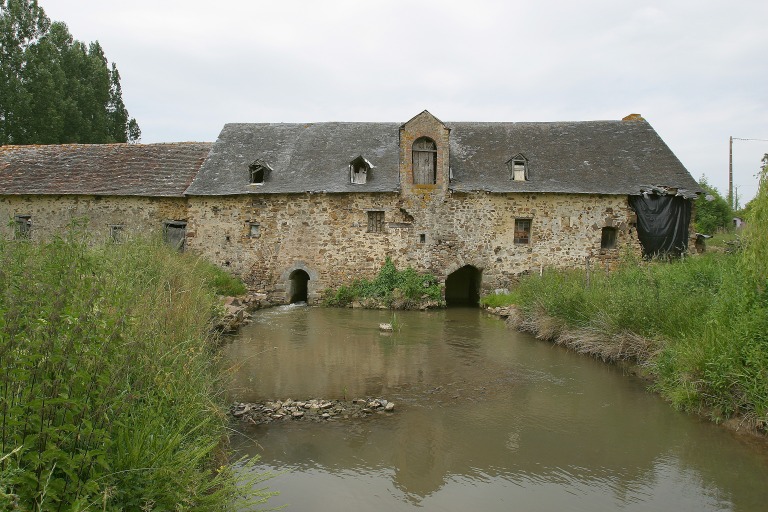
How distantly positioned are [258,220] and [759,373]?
54.9 feet

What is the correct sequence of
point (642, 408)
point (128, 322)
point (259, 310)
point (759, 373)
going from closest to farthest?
point (128, 322) → point (759, 373) → point (642, 408) → point (259, 310)

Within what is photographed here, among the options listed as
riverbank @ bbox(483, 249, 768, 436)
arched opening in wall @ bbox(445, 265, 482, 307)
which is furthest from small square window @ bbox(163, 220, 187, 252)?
riverbank @ bbox(483, 249, 768, 436)

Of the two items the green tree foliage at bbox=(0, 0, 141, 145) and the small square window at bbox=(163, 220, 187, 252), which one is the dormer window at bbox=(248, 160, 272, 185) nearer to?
the small square window at bbox=(163, 220, 187, 252)

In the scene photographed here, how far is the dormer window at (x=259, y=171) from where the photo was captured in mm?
20516

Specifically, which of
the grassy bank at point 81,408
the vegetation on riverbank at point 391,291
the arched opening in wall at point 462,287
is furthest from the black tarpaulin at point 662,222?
the grassy bank at point 81,408

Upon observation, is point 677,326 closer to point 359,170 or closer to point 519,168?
point 519,168

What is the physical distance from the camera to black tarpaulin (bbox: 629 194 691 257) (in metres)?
19.7

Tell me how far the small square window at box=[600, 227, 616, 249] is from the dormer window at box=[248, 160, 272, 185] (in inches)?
513

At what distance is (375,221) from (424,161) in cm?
290

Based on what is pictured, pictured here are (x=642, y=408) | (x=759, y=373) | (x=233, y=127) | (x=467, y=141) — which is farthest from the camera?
(x=233, y=127)

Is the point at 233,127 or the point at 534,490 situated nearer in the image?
the point at 534,490

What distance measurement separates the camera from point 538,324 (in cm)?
1373

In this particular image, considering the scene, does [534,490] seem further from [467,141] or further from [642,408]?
[467,141]

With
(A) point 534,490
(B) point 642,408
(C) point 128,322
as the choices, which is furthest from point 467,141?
(C) point 128,322
